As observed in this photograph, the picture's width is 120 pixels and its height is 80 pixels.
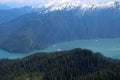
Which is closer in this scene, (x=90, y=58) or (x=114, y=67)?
(x=114, y=67)

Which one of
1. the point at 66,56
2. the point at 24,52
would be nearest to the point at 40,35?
the point at 24,52

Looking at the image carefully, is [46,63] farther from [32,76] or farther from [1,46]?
[1,46]

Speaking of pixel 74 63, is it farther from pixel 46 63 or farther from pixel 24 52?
pixel 24 52

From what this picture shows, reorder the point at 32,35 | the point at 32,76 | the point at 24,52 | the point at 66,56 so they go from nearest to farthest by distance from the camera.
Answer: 1. the point at 32,76
2. the point at 66,56
3. the point at 24,52
4. the point at 32,35

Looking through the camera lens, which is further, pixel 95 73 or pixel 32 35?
pixel 32 35

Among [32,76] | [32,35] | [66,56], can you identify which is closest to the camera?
[32,76]

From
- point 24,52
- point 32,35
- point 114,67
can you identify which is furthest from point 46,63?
point 32,35
